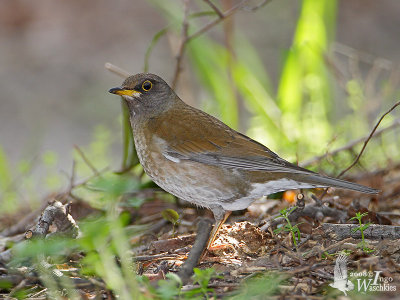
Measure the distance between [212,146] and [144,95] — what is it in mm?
848

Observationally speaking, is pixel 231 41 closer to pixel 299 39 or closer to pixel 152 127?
pixel 299 39

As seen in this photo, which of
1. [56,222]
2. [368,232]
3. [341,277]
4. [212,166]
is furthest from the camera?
[212,166]

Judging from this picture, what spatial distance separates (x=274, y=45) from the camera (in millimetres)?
10930

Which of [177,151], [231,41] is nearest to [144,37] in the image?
[231,41]

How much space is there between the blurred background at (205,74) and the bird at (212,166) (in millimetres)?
870

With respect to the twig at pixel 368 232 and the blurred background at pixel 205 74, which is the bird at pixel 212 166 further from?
the blurred background at pixel 205 74

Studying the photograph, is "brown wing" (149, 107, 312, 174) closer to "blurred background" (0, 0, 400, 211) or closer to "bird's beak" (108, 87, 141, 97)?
"bird's beak" (108, 87, 141, 97)

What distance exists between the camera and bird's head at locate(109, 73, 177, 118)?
5.18 metres

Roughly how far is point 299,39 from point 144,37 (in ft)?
16.7

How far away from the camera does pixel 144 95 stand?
5238 mm

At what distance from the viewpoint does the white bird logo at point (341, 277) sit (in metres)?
3.16

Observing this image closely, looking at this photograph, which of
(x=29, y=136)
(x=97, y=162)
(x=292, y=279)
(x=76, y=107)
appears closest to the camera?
(x=292, y=279)

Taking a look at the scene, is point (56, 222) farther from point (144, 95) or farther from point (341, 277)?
point (341, 277)

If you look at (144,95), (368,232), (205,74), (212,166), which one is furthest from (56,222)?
(205,74)
